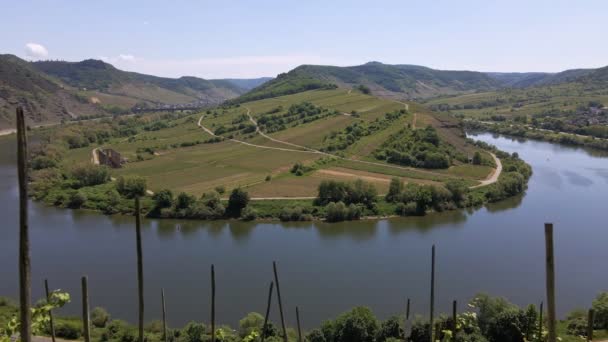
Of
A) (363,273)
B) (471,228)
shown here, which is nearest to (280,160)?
(471,228)

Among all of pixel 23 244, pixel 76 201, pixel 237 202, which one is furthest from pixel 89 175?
pixel 23 244

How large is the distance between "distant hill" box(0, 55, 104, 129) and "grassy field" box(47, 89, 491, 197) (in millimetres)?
31570

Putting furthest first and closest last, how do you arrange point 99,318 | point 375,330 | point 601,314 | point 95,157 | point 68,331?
point 95,157 → point 99,318 → point 601,314 → point 68,331 → point 375,330

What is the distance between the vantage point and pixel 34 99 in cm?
9762

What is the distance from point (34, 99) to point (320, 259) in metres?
93.6

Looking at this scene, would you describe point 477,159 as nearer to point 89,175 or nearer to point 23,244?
point 89,175

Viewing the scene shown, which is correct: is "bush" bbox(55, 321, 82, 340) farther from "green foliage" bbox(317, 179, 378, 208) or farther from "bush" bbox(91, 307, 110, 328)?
"green foliage" bbox(317, 179, 378, 208)

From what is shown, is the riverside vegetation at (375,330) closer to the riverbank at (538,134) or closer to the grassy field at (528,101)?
the riverbank at (538,134)

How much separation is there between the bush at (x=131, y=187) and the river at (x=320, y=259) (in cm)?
358

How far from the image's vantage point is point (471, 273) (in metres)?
23.0

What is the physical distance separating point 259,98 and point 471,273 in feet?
287

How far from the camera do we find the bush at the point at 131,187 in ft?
121

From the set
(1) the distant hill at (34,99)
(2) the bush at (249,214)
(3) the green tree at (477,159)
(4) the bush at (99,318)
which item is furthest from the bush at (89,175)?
(1) the distant hill at (34,99)

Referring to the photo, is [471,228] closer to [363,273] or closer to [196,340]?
[363,273]
